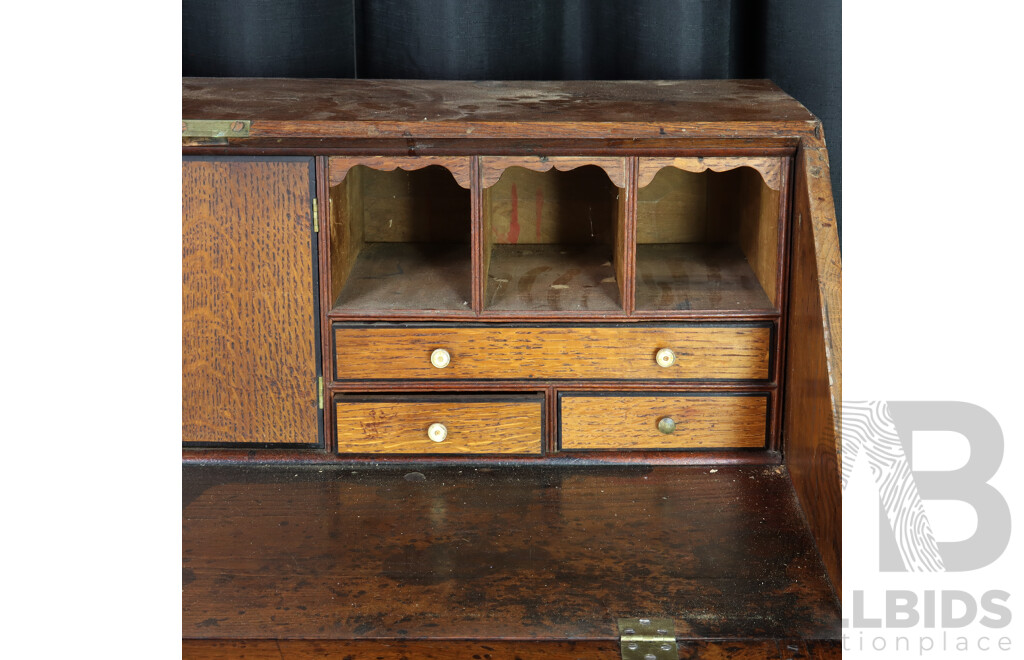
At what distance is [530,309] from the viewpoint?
2.01 meters

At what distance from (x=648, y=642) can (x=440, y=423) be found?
2.04ft

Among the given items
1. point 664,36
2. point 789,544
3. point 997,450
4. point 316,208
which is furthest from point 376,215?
point 997,450

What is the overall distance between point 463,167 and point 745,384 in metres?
0.62

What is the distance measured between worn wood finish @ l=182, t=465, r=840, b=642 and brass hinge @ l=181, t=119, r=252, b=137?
23.1 inches

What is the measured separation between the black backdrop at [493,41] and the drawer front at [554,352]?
667 millimetres

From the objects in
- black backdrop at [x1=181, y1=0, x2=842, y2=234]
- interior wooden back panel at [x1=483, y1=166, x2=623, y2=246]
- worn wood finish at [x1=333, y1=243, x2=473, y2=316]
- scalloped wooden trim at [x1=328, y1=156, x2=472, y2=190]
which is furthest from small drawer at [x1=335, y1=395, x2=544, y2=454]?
black backdrop at [x1=181, y1=0, x2=842, y2=234]

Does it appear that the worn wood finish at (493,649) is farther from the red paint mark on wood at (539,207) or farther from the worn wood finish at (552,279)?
the red paint mark on wood at (539,207)

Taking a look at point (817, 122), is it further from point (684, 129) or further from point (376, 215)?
point (376, 215)

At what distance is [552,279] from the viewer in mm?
2156

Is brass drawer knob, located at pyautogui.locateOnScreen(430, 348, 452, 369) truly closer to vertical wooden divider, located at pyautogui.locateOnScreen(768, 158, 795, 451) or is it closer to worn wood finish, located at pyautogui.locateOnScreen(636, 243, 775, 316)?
worn wood finish, located at pyautogui.locateOnScreen(636, 243, 775, 316)

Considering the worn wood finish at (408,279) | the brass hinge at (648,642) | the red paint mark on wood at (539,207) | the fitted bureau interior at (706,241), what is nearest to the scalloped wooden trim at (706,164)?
the fitted bureau interior at (706,241)

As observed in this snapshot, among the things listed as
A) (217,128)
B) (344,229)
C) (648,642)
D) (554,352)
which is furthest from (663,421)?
(217,128)
